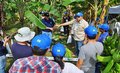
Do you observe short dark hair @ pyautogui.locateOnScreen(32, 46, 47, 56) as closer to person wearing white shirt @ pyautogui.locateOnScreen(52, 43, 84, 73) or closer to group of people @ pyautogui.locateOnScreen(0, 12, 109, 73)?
group of people @ pyautogui.locateOnScreen(0, 12, 109, 73)

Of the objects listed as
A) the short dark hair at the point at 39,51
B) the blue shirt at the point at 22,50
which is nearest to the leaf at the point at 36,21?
the blue shirt at the point at 22,50

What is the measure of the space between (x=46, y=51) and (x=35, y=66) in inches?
14.2

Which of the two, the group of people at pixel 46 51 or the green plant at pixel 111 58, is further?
the green plant at pixel 111 58

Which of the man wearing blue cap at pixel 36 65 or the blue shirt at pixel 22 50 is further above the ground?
the man wearing blue cap at pixel 36 65

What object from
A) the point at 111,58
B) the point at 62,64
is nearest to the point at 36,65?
the point at 62,64

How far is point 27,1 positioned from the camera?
1305cm

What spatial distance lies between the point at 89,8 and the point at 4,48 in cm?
633

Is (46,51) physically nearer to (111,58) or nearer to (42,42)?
(42,42)

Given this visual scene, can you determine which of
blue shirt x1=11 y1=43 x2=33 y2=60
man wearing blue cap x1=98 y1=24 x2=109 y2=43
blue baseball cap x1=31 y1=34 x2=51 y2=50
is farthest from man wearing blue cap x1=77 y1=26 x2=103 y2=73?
blue baseball cap x1=31 y1=34 x2=51 y2=50

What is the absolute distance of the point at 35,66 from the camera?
3266 mm

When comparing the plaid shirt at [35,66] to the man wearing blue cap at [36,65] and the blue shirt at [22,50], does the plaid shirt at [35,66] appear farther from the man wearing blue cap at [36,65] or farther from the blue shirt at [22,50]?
the blue shirt at [22,50]

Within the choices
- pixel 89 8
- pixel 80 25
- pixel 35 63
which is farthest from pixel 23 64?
pixel 89 8

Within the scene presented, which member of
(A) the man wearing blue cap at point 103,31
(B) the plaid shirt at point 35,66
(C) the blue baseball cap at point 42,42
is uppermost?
(C) the blue baseball cap at point 42,42

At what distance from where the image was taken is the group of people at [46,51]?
3.33 metres
